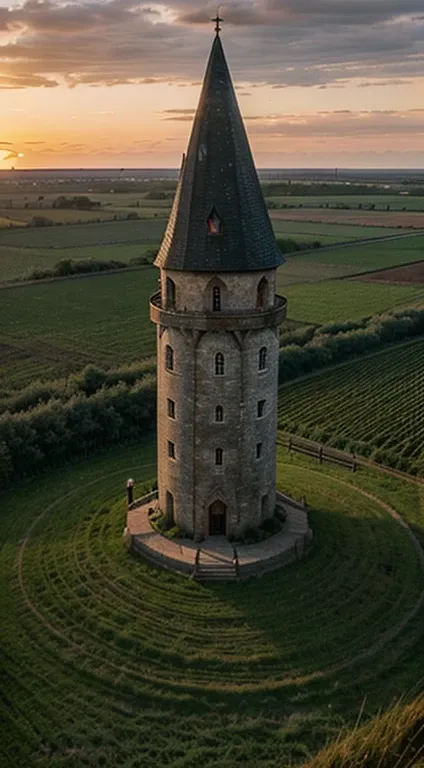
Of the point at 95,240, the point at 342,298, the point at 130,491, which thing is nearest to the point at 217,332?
A: the point at 130,491

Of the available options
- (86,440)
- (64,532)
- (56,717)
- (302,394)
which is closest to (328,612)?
(56,717)

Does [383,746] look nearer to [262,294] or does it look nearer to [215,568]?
[215,568]

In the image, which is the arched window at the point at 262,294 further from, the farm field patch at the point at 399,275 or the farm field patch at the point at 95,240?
the farm field patch at the point at 399,275

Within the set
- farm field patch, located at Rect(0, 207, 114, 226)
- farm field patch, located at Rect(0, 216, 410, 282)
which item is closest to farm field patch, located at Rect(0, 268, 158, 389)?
farm field patch, located at Rect(0, 216, 410, 282)

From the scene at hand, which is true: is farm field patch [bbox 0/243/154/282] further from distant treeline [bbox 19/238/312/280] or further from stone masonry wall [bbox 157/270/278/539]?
stone masonry wall [bbox 157/270/278/539]

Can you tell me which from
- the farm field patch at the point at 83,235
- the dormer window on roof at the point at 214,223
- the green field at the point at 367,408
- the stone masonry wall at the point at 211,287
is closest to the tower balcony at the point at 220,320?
the stone masonry wall at the point at 211,287

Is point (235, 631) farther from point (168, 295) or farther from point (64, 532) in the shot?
point (168, 295)

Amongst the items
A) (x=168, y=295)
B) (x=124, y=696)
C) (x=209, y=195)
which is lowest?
(x=124, y=696)
